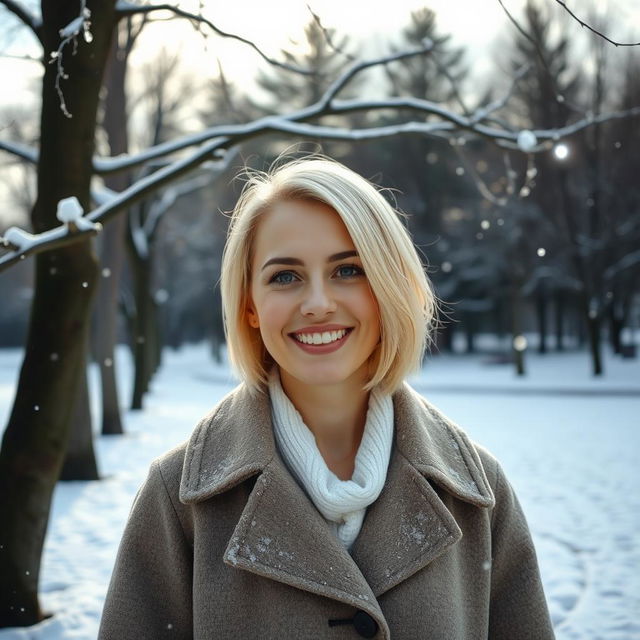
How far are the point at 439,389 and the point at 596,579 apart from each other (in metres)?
13.6

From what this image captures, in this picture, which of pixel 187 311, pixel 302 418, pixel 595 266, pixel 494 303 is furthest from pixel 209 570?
pixel 187 311

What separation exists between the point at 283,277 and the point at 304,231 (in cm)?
12

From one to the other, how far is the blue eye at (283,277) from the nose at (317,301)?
59 millimetres

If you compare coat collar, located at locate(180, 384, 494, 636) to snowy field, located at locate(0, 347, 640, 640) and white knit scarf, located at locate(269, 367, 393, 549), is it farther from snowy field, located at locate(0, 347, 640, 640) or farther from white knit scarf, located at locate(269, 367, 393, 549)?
snowy field, located at locate(0, 347, 640, 640)

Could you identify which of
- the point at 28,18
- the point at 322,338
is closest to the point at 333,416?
the point at 322,338

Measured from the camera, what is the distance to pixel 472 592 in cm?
187

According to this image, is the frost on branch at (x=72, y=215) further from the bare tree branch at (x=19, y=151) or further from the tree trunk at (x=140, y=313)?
the tree trunk at (x=140, y=313)

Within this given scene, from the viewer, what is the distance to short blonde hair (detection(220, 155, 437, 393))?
5.68ft

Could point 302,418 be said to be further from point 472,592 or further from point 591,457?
point 591,457


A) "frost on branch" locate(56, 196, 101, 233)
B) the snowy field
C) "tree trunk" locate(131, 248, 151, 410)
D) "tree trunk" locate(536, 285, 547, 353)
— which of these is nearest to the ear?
"frost on branch" locate(56, 196, 101, 233)

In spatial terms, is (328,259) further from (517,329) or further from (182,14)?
(517,329)

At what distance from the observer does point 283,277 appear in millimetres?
1796

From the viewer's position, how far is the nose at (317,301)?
171cm

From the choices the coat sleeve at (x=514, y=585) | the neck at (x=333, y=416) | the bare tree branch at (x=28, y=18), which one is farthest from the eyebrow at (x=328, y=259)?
the bare tree branch at (x=28, y=18)
